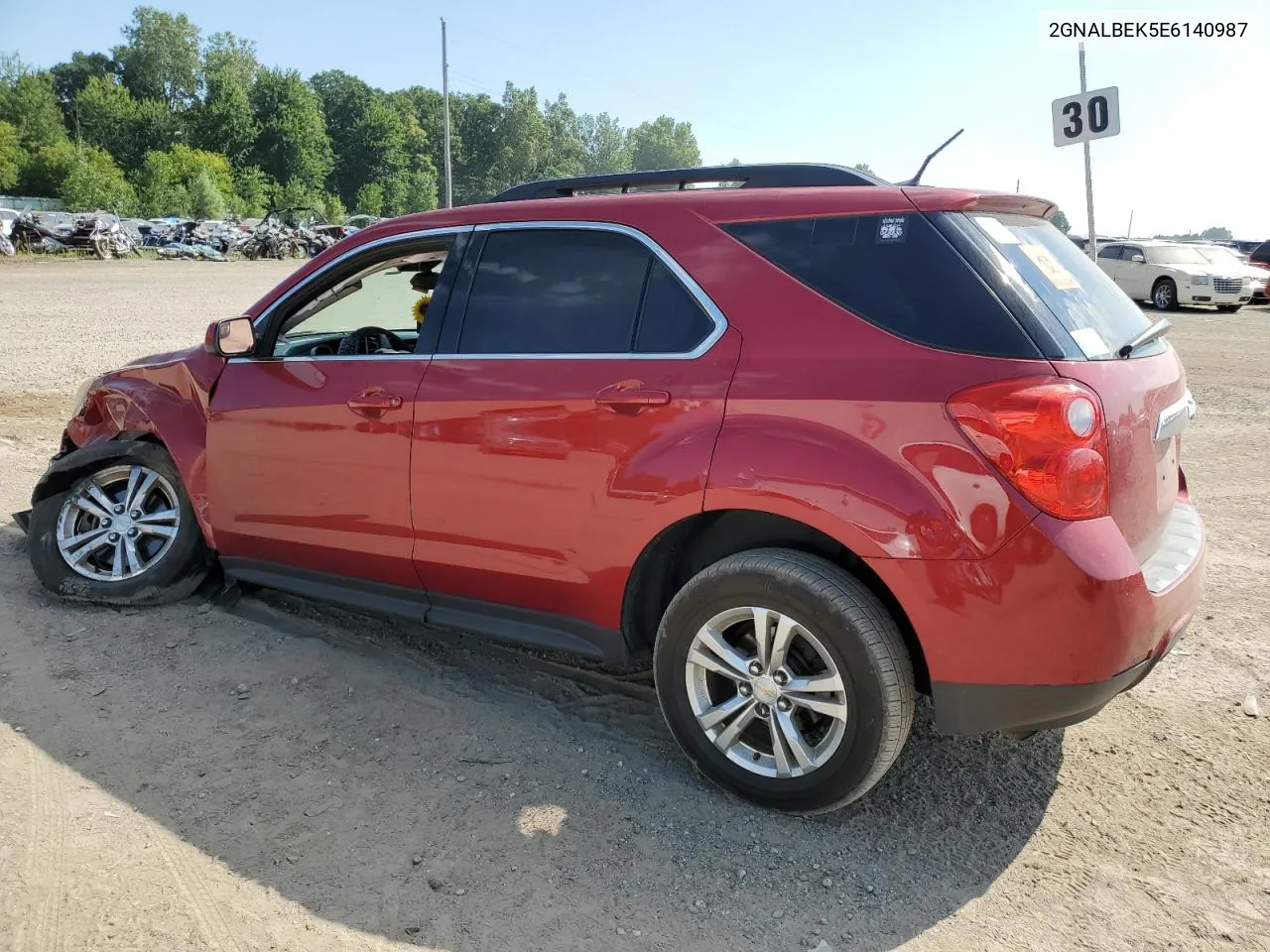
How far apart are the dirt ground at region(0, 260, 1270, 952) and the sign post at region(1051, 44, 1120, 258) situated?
23.8 ft

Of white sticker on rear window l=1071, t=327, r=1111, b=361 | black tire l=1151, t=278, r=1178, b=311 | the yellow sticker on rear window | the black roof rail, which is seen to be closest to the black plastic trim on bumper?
white sticker on rear window l=1071, t=327, r=1111, b=361

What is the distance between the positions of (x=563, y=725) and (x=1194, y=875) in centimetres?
198

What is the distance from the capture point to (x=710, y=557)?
3.21m

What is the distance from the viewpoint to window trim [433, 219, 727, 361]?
9.84ft

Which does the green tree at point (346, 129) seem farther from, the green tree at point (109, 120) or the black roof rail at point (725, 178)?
the black roof rail at point (725, 178)

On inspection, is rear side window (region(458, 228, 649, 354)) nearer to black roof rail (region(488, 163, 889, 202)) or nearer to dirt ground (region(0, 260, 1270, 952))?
black roof rail (region(488, 163, 889, 202))

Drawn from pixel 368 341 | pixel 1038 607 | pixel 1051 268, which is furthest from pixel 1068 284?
pixel 368 341

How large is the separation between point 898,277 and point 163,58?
127 metres

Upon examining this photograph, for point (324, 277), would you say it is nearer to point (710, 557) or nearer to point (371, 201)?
point (710, 557)

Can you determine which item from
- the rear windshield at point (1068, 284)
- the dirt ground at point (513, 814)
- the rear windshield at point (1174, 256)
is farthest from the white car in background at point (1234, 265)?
the rear windshield at point (1068, 284)

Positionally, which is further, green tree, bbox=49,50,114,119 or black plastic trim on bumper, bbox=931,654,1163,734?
green tree, bbox=49,50,114,119

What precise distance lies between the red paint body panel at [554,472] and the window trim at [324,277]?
34 cm

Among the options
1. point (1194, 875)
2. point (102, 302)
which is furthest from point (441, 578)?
point (102, 302)

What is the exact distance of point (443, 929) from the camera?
8.25 feet
